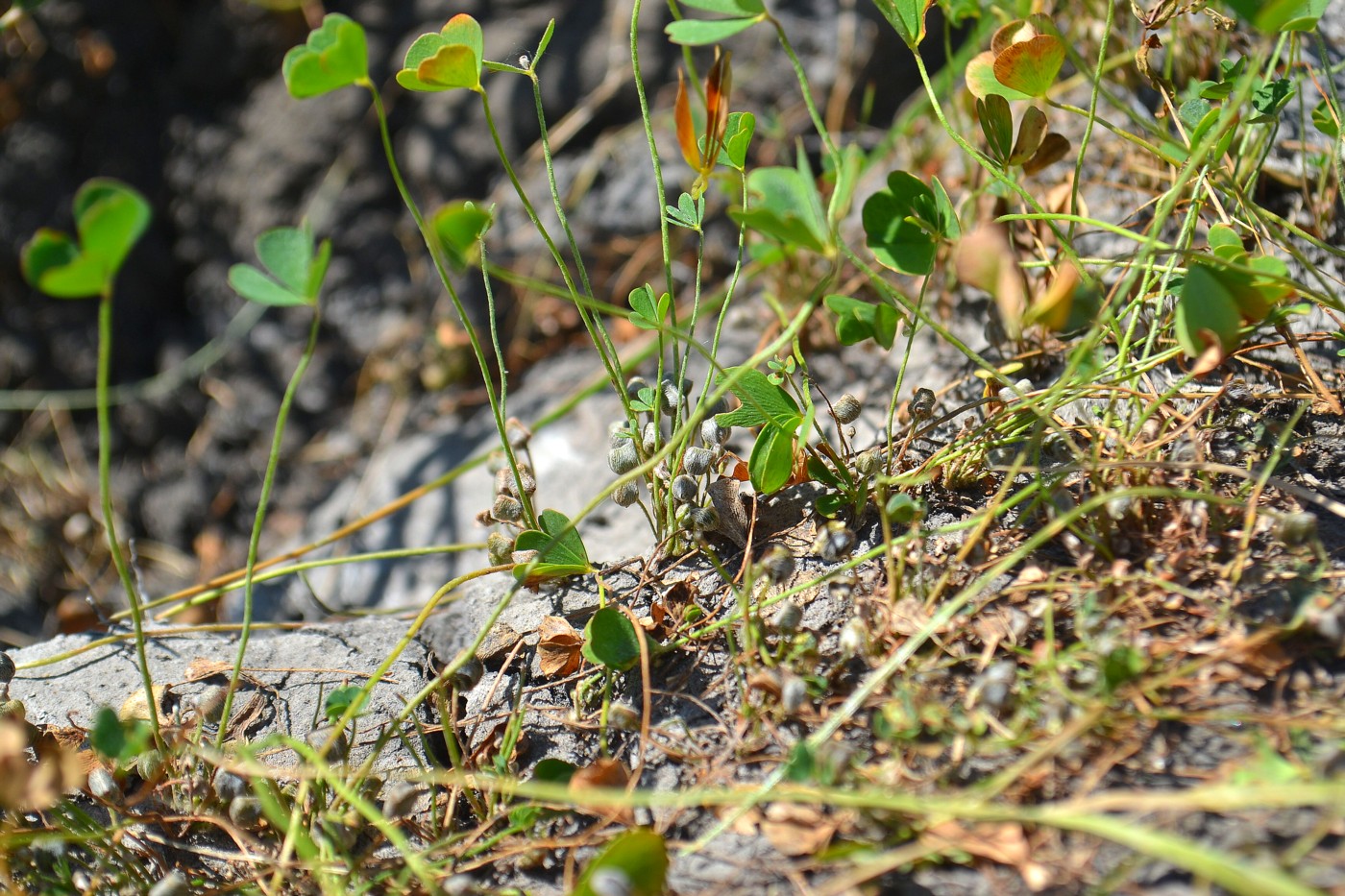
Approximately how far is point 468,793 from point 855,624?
0.49 metres

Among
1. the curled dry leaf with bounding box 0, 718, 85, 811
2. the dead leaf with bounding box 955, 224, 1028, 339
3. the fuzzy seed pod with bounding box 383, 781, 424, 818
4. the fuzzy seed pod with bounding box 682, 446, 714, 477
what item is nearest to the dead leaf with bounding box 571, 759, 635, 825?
the fuzzy seed pod with bounding box 383, 781, 424, 818

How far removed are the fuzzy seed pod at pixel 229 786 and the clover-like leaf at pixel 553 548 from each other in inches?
16.0

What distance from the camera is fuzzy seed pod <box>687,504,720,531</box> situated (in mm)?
1208

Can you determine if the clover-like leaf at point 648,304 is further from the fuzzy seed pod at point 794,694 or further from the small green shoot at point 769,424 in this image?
the fuzzy seed pod at point 794,694

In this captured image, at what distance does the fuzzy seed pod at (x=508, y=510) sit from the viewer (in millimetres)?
1291

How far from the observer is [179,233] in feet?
8.61

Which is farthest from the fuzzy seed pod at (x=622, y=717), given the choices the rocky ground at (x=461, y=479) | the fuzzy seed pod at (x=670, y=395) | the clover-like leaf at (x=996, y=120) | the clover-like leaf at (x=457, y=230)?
the clover-like leaf at (x=996, y=120)

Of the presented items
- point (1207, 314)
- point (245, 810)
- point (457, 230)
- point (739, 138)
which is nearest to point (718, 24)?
point (739, 138)

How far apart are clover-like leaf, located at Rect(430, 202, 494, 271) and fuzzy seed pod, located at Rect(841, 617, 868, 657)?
0.58 metres

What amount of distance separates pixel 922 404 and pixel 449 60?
74cm

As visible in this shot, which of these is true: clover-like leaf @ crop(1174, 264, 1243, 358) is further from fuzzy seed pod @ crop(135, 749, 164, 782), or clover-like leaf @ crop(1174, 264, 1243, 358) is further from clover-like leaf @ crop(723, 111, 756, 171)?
fuzzy seed pod @ crop(135, 749, 164, 782)

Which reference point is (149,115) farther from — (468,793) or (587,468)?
(468,793)

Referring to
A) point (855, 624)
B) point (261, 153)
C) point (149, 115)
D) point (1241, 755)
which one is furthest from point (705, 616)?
point (149, 115)

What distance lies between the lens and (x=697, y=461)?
120cm
